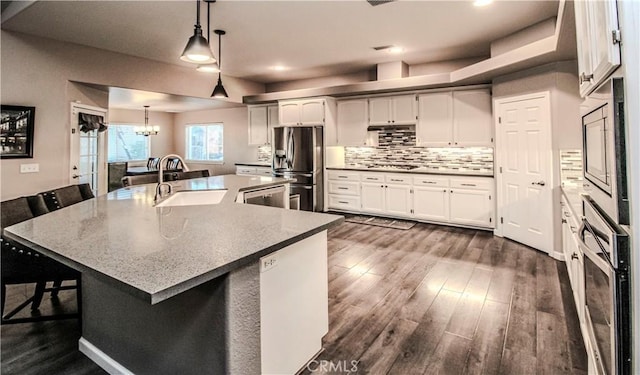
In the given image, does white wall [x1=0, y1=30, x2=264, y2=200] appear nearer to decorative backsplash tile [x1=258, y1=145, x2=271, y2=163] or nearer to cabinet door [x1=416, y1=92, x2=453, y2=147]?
decorative backsplash tile [x1=258, y1=145, x2=271, y2=163]

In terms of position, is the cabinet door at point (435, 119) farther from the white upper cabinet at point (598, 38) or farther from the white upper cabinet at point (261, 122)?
the white upper cabinet at point (598, 38)

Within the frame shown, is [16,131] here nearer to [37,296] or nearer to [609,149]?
[37,296]

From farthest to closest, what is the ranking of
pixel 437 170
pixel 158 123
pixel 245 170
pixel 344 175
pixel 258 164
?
pixel 158 123 → pixel 245 170 → pixel 258 164 → pixel 344 175 → pixel 437 170

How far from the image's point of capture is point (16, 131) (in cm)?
399

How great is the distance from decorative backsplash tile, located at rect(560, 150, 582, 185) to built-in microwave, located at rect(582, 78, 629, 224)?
2695mm

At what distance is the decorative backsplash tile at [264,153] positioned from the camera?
25.6 ft

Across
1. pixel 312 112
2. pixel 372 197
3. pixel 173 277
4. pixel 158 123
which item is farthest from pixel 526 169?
→ pixel 158 123

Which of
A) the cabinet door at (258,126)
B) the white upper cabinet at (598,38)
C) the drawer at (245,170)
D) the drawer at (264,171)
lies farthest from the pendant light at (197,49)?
the drawer at (245,170)

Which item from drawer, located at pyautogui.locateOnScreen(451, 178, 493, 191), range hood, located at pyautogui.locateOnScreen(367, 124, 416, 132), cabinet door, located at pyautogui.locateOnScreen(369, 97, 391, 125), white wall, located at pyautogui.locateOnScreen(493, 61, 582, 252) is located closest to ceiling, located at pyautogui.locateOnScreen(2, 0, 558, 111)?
white wall, located at pyautogui.locateOnScreen(493, 61, 582, 252)

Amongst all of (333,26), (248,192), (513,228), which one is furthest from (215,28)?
(513,228)

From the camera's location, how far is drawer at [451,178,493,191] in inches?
189

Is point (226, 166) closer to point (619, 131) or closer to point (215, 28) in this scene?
point (215, 28)

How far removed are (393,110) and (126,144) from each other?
7.75 meters

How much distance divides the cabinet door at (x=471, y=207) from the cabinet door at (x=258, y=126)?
13.5 feet
